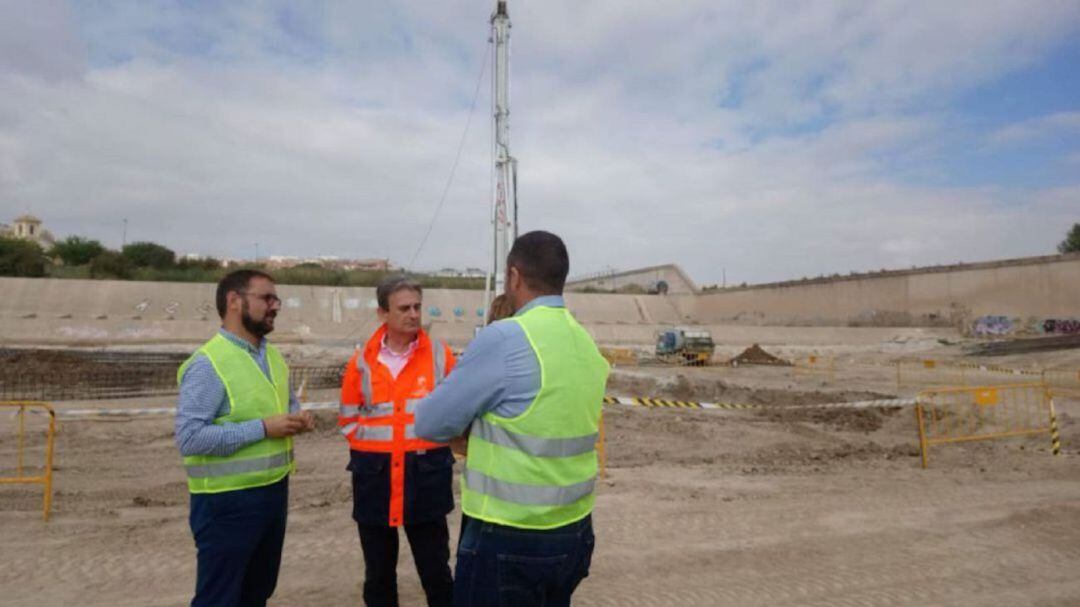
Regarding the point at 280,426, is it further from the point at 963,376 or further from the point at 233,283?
the point at 963,376

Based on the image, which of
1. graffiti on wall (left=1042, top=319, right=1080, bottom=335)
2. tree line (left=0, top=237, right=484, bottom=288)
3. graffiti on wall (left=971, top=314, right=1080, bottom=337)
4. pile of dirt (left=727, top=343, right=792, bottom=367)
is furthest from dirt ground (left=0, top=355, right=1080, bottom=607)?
tree line (left=0, top=237, right=484, bottom=288)

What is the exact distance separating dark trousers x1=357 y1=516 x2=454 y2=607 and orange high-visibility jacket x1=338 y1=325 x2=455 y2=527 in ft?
0.49

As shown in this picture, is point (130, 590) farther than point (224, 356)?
Yes

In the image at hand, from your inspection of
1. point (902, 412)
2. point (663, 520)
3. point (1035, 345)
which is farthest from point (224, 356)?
point (1035, 345)

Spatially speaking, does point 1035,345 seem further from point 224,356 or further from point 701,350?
point 224,356

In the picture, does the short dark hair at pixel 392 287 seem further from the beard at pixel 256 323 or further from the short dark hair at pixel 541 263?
the short dark hair at pixel 541 263

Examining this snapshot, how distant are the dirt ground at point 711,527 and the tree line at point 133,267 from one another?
3153 cm

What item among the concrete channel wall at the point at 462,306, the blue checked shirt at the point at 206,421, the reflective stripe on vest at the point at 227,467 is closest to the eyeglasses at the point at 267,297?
the blue checked shirt at the point at 206,421

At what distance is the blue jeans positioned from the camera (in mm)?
1942

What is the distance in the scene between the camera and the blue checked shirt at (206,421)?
264 centimetres

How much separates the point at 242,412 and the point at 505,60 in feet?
56.7

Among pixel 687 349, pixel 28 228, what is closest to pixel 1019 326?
pixel 687 349

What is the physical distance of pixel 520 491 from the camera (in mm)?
1958

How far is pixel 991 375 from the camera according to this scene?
21734 mm
